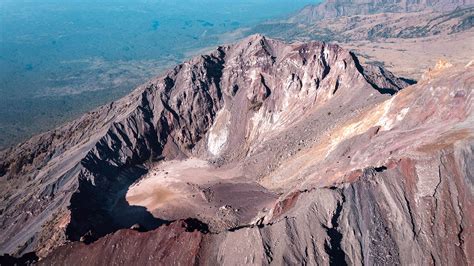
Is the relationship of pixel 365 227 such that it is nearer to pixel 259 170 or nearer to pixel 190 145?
pixel 259 170

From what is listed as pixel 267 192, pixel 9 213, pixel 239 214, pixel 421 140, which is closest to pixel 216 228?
pixel 239 214

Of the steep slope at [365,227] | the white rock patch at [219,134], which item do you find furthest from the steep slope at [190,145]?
the steep slope at [365,227]

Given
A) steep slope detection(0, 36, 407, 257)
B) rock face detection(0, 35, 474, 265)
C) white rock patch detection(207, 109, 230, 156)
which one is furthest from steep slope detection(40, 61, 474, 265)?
white rock patch detection(207, 109, 230, 156)

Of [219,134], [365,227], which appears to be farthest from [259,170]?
[365,227]

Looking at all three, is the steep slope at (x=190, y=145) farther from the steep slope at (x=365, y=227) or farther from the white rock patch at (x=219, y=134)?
the steep slope at (x=365, y=227)

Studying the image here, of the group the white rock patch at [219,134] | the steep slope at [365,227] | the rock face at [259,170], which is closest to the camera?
the steep slope at [365,227]

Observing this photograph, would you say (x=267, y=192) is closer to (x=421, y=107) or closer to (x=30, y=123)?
(x=421, y=107)
